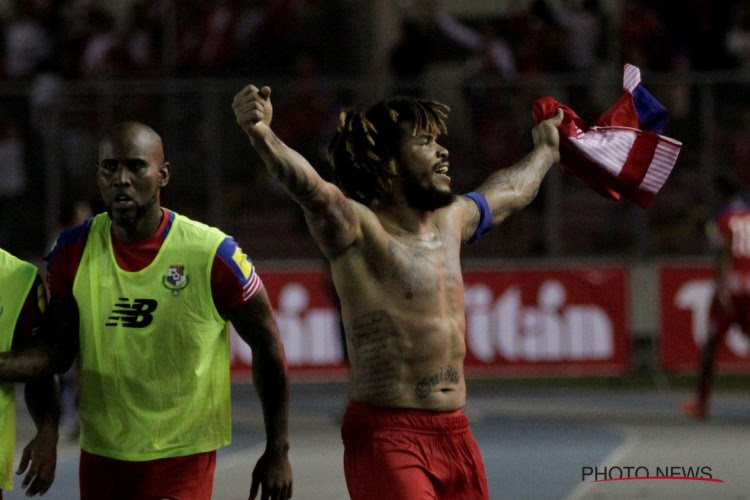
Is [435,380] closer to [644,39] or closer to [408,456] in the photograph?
[408,456]

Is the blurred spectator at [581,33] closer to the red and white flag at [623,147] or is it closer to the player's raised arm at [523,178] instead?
the red and white flag at [623,147]

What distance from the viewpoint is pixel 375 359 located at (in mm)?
5359

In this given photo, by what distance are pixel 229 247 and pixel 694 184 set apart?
12.3 meters

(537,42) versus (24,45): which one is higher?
(24,45)

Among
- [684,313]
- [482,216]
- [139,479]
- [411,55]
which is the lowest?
[139,479]

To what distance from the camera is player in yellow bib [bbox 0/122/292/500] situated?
5305mm

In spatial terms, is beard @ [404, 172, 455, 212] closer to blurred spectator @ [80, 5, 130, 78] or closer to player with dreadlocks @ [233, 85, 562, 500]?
player with dreadlocks @ [233, 85, 562, 500]

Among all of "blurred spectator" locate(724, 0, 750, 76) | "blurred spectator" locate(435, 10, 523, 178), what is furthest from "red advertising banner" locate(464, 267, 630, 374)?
"blurred spectator" locate(724, 0, 750, 76)

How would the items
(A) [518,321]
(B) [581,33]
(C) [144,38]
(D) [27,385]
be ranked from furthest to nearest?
(C) [144,38]
(B) [581,33]
(A) [518,321]
(D) [27,385]

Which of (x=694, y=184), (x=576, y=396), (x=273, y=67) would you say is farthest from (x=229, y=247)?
(x=273, y=67)

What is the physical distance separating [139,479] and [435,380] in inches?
44.1

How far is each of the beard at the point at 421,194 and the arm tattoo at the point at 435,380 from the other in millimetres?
617

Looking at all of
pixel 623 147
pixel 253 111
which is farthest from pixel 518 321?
pixel 253 111

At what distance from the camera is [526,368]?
16.8m
